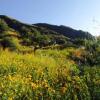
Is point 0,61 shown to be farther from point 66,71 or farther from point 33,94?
point 33,94

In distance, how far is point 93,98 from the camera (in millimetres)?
12039

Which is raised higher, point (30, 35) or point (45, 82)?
point (45, 82)

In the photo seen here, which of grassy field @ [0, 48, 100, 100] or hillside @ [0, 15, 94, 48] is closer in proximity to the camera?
grassy field @ [0, 48, 100, 100]

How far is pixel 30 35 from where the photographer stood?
43.4 metres

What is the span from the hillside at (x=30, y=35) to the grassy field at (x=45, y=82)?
16.2 meters

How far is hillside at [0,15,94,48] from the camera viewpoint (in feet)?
118

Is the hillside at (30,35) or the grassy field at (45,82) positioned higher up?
the grassy field at (45,82)

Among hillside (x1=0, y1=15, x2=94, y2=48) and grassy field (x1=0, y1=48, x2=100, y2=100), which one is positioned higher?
grassy field (x1=0, y1=48, x2=100, y2=100)

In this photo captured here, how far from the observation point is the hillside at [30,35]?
36.0 m

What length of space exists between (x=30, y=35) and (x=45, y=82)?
31.6 metres

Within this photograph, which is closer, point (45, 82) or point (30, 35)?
point (45, 82)

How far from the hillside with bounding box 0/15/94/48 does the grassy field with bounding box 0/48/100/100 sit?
638 inches

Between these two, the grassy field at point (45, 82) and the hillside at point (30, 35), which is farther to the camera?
the hillside at point (30, 35)

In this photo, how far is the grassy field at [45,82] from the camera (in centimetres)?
1079
